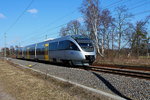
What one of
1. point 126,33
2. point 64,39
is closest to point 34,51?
point 64,39

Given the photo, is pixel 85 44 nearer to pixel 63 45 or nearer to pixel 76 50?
pixel 76 50

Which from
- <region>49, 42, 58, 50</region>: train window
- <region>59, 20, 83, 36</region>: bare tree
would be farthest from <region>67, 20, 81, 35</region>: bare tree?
<region>49, 42, 58, 50</region>: train window

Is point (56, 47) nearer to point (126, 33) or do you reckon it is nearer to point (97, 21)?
point (97, 21)

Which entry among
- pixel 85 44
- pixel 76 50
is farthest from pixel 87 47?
pixel 76 50

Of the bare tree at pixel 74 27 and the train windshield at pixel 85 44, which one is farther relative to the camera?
the bare tree at pixel 74 27

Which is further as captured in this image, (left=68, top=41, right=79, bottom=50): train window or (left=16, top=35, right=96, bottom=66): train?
(left=68, top=41, right=79, bottom=50): train window

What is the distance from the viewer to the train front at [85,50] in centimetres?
1534

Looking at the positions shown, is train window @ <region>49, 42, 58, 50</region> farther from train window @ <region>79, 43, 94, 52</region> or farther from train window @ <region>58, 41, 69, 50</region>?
train window @ <region>79, 43, 94, 52</region>

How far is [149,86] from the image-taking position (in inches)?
280

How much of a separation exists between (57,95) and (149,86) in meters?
3.84

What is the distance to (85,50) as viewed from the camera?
51.2 ft

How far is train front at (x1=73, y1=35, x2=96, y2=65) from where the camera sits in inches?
604

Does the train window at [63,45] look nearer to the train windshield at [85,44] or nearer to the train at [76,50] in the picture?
the train at [76,50]

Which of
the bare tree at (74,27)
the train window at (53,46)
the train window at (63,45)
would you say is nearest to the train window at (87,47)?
the train window at (63,45)
